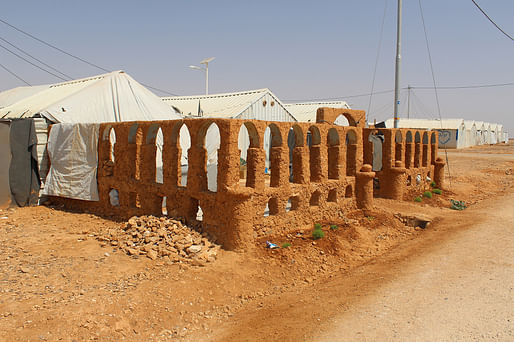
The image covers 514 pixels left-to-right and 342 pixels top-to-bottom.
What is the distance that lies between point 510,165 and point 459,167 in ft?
14.0

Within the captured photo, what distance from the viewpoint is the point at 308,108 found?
88.3 feet

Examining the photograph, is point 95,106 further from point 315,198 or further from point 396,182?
point 396,182

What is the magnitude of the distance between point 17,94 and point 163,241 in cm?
1592

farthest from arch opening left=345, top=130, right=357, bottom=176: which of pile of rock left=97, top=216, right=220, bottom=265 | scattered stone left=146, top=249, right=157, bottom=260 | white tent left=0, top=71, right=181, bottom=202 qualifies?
scattered stone left=146, top=249, right=157, bottom=260

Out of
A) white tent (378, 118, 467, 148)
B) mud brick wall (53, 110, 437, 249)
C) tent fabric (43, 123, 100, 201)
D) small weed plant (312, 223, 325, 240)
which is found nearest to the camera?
mud brick wall (53, 110, 437, 249)

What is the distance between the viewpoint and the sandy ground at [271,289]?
191 inches

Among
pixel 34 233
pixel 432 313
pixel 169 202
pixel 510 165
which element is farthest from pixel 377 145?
pixel 510 165

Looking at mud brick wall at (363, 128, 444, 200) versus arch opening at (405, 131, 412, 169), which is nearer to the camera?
mud brick wall at (363, 128, 444, 200)

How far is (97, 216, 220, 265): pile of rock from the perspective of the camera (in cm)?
707

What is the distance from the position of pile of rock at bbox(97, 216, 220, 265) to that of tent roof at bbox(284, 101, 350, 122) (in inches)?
707

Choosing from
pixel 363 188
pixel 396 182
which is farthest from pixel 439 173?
pixel 363 188

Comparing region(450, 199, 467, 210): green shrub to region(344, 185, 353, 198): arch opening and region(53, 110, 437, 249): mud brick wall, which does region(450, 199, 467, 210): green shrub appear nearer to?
region(53, 110, 437, 249): mud brick wall

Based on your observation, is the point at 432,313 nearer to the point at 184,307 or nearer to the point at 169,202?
the point at 184,307

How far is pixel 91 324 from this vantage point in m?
4.98
